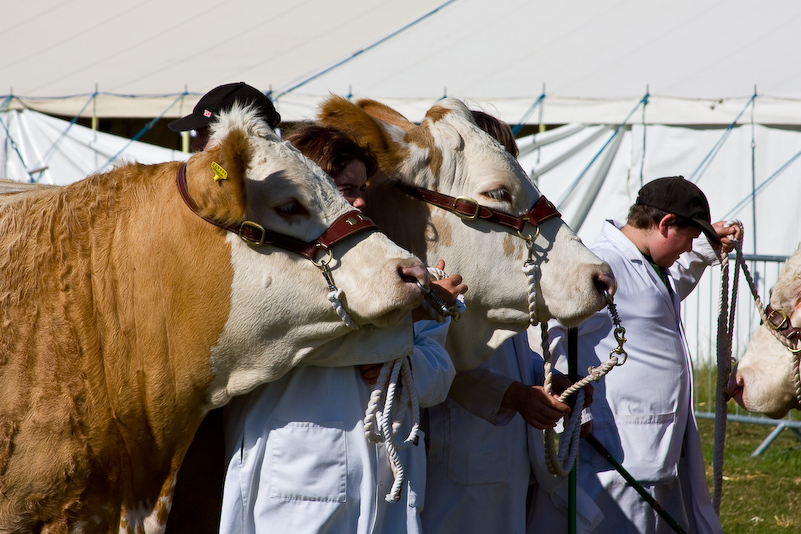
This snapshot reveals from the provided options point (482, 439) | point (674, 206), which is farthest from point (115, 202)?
point (674, 206)

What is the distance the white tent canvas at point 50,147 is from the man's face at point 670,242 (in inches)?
301

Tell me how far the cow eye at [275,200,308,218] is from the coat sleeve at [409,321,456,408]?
1.71ft

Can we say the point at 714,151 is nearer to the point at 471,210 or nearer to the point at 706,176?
the point at 706,176

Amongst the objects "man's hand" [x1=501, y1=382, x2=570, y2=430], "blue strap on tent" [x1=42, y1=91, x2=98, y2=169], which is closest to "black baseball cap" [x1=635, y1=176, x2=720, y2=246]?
"man's hand" [x1=501, y1=382, x2=570, y2=430]

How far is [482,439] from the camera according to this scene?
117 inches

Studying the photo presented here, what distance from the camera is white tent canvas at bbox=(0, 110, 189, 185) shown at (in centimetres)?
997

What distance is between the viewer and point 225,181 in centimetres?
201

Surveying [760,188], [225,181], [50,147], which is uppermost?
[50,147]

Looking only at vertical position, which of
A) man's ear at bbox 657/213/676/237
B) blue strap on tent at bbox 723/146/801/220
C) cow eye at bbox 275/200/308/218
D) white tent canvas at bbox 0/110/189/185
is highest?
white tent canvas at bbox 0/110/189/185

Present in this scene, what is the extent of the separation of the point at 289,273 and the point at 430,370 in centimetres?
56

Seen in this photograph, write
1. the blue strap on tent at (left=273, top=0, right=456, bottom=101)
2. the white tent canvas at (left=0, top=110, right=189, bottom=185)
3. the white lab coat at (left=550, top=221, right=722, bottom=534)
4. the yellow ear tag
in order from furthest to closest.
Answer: the white tent canvas at (left=0, top=110, right=189, bottom=185) → the blue strap on tent at (left=273, top=0, right=456, bottom=101) → the white lab coat at (left=550, top=221, right=722, bottom=534) → the yellow ear tag

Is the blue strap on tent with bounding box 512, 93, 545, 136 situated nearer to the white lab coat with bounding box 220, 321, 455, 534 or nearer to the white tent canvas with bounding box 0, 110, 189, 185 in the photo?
the white tent canvas with bounding box 0, 110, 189, 185

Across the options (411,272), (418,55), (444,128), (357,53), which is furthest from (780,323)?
(357,53)

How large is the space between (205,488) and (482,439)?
3.32 ft
